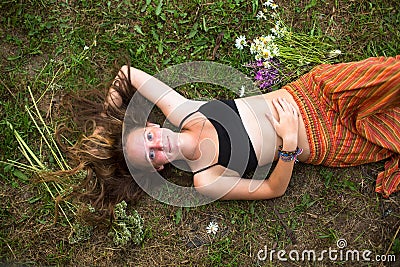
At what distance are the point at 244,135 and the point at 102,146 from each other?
32.7 inches

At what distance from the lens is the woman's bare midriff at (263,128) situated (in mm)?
2883

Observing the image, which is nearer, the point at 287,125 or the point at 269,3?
the point at 287,125

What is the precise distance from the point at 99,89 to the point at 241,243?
1.36m

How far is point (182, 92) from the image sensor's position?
3.24 m

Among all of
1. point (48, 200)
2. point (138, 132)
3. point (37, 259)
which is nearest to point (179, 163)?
point (138, 132)

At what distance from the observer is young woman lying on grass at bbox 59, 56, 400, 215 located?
9.07ft

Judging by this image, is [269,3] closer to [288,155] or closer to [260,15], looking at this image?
[260,15]

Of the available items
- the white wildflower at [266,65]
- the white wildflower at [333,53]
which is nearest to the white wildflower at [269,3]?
the white wildflower at [266,65]

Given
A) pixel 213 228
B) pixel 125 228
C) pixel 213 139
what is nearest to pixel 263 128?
pixel 213 139

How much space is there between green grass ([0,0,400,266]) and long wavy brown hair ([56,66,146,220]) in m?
0.19

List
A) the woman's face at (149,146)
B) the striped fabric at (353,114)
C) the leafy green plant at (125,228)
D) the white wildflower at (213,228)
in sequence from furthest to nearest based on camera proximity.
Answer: the white wildflower at (213,228), the leafy green plant at (125,228), the woman's face at (149,146), the striped fabric at (353,114)

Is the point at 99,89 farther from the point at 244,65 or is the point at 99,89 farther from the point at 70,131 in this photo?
the point at 244,65

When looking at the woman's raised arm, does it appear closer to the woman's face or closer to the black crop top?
the black crop top

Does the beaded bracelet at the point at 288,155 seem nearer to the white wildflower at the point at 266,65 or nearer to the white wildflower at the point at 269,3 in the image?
the white wildflower at the point at 266,65
